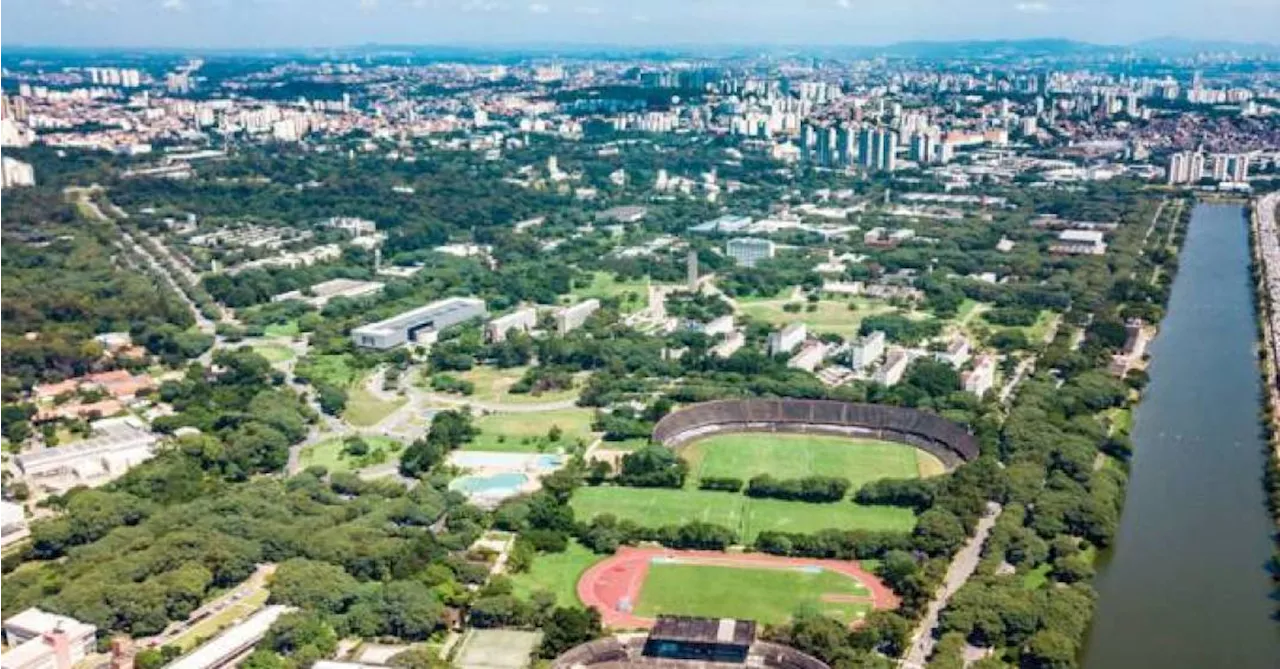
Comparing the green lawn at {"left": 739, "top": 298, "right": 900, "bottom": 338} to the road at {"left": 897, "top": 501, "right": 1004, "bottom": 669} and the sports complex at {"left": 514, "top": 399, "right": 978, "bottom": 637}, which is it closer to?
the sports complex at {"left": 514, "top": 399, "right": 978, "bottom": 637}

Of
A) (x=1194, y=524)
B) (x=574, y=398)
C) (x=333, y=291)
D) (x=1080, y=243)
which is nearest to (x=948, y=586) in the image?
(x=1194, y=524)

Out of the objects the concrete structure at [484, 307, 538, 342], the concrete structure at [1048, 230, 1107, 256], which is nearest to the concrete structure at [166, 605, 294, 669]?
the concrete structure at [484, 307, 538, 342]

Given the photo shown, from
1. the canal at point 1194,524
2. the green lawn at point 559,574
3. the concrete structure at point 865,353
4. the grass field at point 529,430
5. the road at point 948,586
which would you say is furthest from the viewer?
the concrete structure at point 865,353

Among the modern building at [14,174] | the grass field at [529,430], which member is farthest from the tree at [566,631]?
the modern building at [14,174]

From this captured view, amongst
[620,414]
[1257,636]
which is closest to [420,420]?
[620,414]

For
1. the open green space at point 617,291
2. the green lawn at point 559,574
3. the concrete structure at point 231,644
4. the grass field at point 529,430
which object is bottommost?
the grass field at point 529,430

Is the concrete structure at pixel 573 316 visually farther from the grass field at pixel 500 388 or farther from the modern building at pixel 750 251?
the modern building at pixel 750 251
